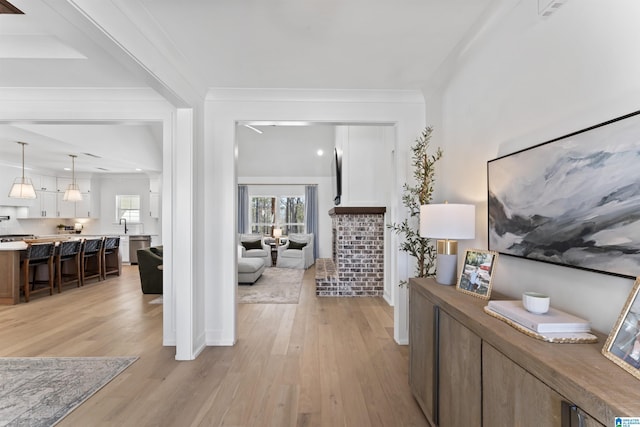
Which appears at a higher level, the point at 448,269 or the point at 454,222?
the point at 454,222

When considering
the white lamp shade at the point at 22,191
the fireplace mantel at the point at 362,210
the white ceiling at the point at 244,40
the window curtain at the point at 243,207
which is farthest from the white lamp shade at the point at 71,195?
the fireplace mantel at the point at 362,210

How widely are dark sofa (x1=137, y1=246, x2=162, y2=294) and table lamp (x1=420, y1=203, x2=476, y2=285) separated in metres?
4.49

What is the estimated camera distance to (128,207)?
8555 millimetres

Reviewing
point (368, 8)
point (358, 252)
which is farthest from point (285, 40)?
point (358, 252)

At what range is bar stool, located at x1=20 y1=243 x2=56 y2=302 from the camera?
15.3ft

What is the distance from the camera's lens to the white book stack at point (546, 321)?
1093 millimetres

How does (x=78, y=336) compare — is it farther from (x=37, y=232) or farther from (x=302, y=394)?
(x=37, y=232)

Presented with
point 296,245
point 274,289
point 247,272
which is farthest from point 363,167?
point 296,245

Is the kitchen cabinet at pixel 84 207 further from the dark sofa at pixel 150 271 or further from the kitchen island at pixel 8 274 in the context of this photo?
the dark sofa at pixel 150 271

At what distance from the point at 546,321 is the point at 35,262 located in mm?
6722

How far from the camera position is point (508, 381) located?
109 centimetres

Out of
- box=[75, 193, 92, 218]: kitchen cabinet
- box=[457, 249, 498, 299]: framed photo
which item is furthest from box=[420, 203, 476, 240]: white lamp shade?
box=[75, 193, 92, 218]: kitchen cabinet

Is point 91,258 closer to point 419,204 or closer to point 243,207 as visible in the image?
point 243,207

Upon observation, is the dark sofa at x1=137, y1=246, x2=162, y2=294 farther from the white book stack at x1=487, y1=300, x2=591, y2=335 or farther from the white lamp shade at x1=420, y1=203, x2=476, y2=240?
the white book stack at x1=487, y1=300, x2=591, y2=335
